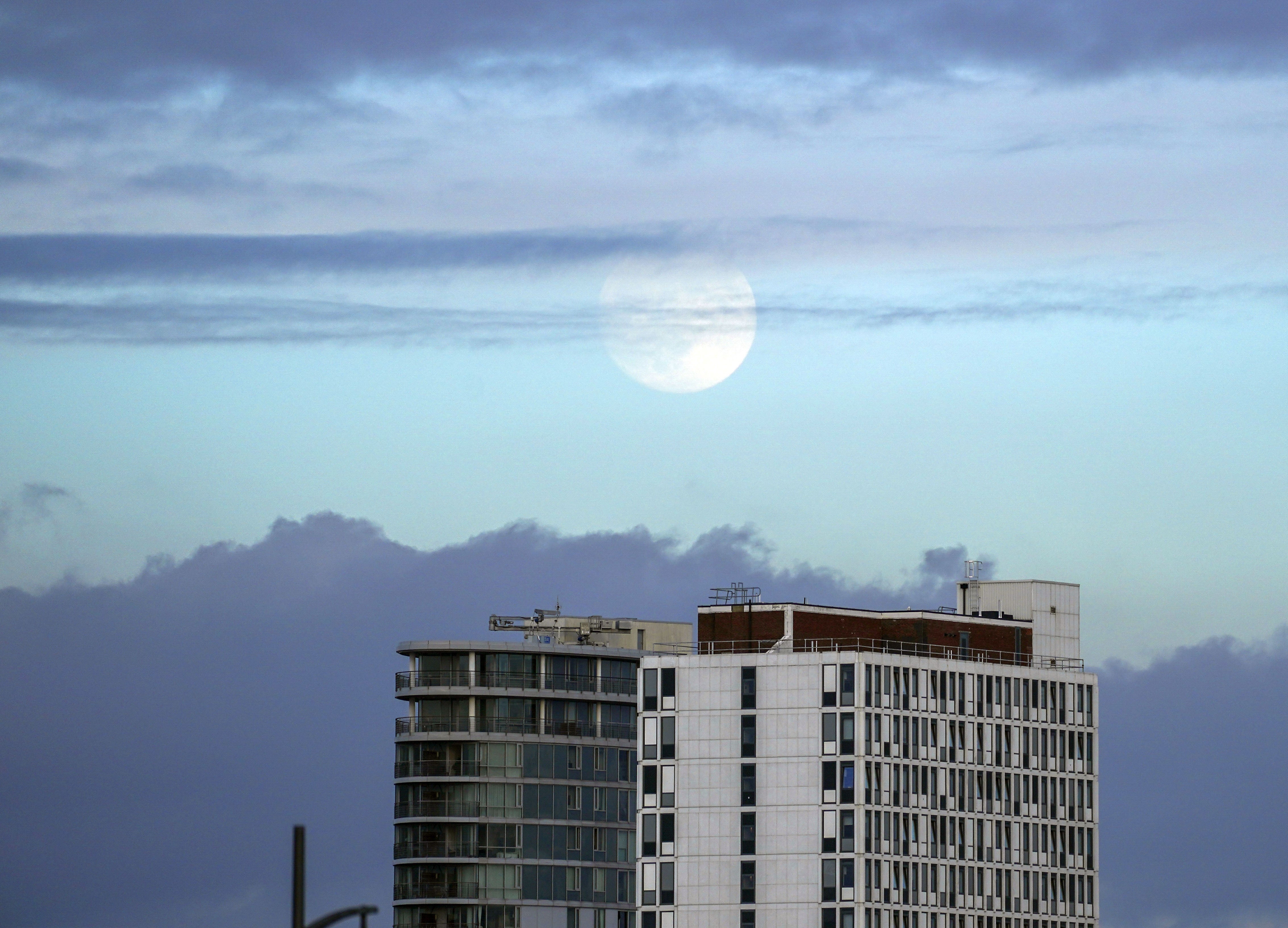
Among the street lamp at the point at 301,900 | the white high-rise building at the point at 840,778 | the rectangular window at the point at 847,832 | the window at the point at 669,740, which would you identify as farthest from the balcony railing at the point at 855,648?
the street lamp at the point at 301,900

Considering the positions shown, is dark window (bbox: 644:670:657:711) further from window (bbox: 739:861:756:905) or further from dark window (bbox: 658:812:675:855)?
window (bbox: 739:861:756:905)

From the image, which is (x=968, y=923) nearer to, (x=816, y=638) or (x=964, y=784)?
(x=964, y=784)

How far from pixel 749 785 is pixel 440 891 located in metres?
26.5

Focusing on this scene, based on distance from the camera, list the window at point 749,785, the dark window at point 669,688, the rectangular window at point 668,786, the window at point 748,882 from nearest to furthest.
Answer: the window at point 748,882 → the window at point 749,785 → the rectangular window at point 668,786 → the dark window at point 669,688

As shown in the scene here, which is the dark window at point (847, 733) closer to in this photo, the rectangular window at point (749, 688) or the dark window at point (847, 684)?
the dark window at point (847, 684)

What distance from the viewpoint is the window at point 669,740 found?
624ft

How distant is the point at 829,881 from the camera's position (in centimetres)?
18562

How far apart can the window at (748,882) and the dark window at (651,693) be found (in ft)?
44.7

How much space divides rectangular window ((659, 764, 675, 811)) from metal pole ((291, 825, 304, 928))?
133 meters

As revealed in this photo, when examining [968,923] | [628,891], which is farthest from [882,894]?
[628,891]

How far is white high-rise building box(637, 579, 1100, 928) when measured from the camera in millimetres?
186375

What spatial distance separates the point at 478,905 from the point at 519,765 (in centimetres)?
1149

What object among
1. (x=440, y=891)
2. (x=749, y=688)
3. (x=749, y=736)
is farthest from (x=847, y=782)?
(x=440, y=891)

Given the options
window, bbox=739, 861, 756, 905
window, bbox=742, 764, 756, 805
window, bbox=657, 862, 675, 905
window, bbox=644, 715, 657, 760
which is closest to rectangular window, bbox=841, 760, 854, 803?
window, bbox=742, 764, 756, 805
